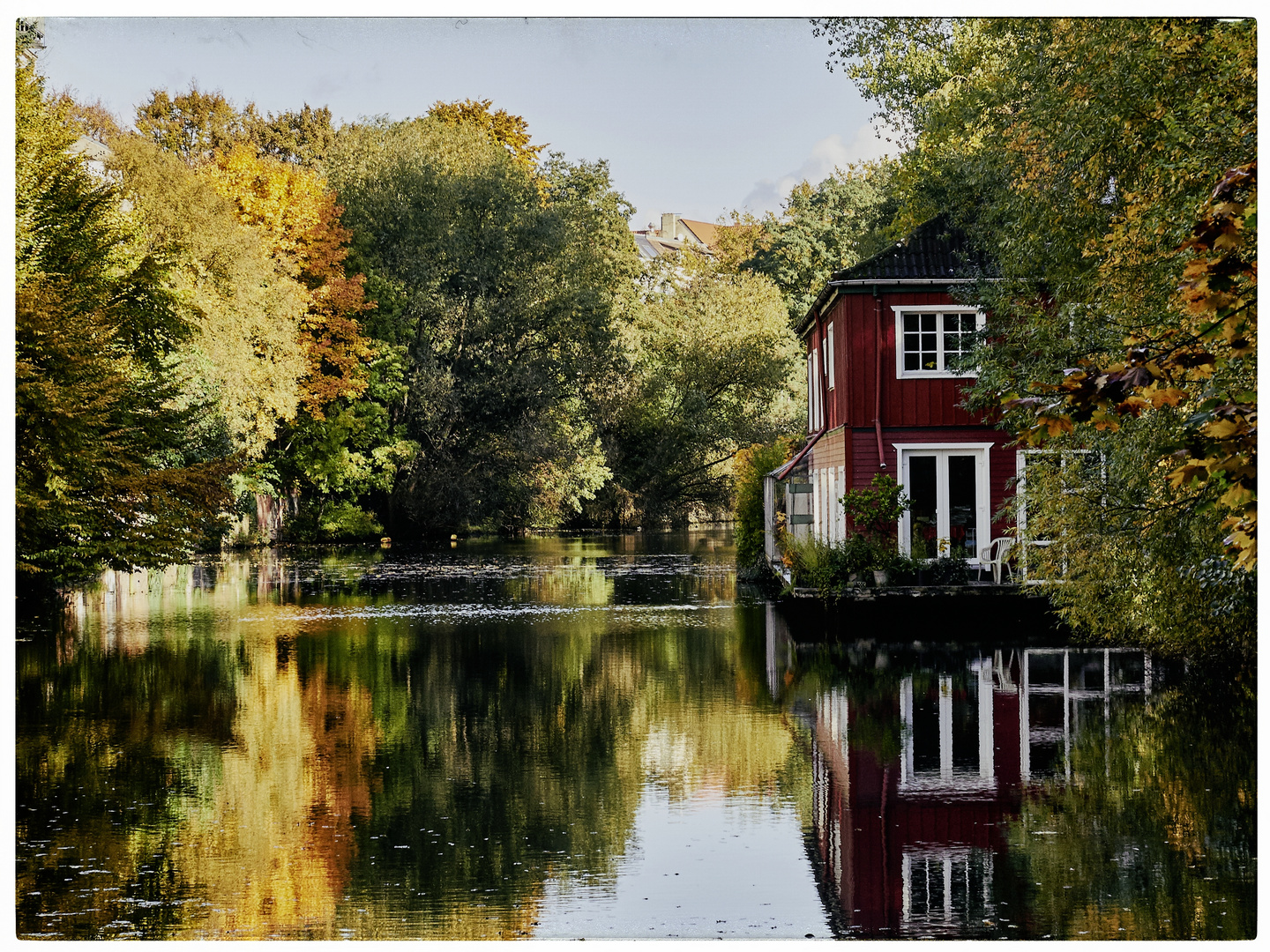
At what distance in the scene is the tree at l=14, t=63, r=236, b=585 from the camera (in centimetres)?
1711

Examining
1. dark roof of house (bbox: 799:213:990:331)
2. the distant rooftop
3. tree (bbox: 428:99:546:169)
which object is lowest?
dark roof of house (bbox: 799:213:990:331)

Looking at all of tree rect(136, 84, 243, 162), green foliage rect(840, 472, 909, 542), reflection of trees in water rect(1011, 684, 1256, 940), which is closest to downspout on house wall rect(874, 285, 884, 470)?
green foliage rect(840, 472, 909, 542)

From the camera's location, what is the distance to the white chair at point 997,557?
20.3 metres

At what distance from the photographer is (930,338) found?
23.3 meters

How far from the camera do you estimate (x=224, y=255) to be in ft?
131

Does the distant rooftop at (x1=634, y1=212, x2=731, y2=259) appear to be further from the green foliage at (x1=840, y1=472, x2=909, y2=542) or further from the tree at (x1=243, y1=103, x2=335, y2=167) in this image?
the green foliage at (x1=840, y1=472, x2=909, y2=542)

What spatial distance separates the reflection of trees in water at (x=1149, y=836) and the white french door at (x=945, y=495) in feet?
35.2

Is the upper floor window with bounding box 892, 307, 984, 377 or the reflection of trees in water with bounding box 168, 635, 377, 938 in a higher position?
the upper floor window with bounding box 892, 307, 984, 377

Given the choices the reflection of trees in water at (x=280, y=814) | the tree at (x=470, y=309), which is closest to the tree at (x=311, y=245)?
the tree at (x=470, y=309)

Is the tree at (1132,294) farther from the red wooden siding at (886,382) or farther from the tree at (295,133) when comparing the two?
the tree at (295,133)

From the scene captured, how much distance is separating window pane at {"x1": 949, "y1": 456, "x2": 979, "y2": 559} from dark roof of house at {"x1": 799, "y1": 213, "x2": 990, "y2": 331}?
10.1 feet

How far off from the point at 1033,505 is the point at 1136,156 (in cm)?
416

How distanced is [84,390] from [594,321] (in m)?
32.9

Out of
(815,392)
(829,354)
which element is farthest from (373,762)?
(815,392)
